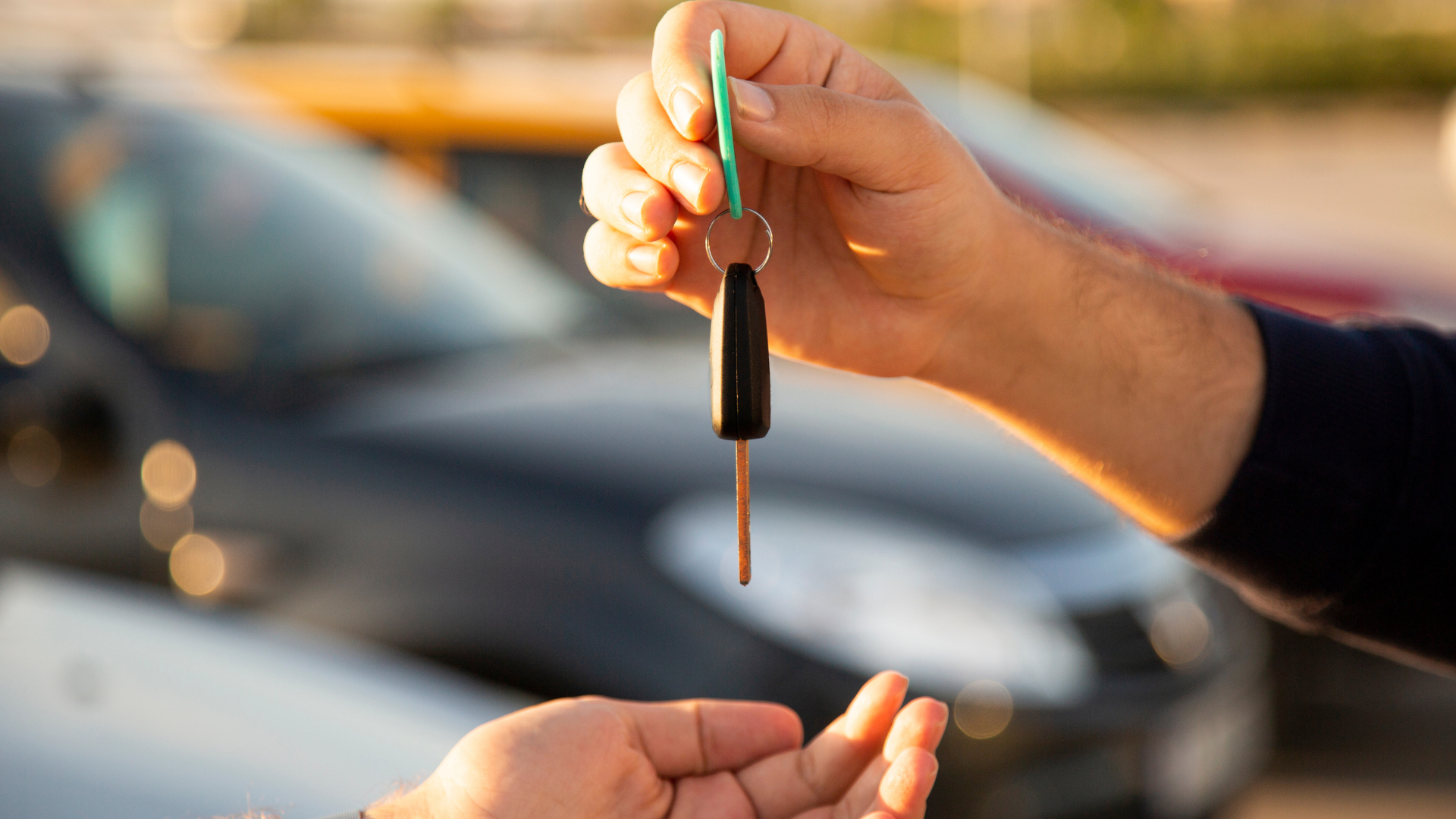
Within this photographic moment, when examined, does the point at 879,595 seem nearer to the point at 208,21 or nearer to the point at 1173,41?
the point at 208,21

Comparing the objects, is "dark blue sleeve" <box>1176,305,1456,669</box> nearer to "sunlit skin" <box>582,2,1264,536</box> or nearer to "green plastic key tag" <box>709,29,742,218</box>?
"sunlit skin" <box>582,2,1264,536</box>

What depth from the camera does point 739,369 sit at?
3.67 ft

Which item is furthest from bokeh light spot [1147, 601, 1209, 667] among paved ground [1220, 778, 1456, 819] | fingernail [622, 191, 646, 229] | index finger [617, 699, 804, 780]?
fingernail [622, 191, 646, 229]

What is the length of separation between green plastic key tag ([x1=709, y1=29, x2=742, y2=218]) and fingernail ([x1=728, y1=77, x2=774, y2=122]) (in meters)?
0.02

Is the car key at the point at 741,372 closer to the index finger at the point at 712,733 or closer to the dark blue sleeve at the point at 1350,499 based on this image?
the index finger at the point at 712,733

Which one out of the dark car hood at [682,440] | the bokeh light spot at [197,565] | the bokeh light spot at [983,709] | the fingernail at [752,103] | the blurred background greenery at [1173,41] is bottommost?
the bokeh light spot at [983,709]

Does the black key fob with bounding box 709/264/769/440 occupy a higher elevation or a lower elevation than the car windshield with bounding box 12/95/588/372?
lower

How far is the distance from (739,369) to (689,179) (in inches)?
7.0

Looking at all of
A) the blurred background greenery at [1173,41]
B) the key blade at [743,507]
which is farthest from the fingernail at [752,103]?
the blurred background greenery at [1173,41]

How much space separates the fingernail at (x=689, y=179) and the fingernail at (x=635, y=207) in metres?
0.04

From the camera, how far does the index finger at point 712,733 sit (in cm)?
136

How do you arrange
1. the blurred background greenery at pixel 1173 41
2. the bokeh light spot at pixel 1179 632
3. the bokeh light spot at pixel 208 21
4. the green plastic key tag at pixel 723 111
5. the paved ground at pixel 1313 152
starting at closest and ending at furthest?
the green plastic key tag at pixel 723 111
the bokeh light spot at pixel 1179 632
the bokeh light spot at pixel 208 21
the paved ground at pixel 1313 152
the blurred background greenery at pixel 1173 41

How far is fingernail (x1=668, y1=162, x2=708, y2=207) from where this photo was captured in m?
1.11

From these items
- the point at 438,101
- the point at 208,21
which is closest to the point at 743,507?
the point at 438,101
